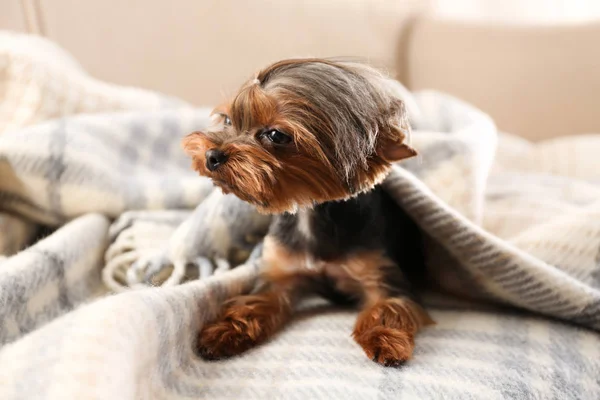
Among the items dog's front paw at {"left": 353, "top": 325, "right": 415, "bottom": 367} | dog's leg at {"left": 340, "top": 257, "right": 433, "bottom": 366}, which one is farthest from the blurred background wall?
dog's front paw at {"left": 353, "top": 325, "right": 415, "bottom": 367}

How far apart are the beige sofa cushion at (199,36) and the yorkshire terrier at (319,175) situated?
27.3 inches

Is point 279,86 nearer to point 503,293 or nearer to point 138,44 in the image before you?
point 503,293

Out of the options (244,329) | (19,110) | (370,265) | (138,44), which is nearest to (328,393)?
(244,329)

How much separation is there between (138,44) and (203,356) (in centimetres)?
111

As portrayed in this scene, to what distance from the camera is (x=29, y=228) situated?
113cm

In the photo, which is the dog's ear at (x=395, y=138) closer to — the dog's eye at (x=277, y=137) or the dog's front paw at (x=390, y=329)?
the dog's eye at (x=277, y=137)

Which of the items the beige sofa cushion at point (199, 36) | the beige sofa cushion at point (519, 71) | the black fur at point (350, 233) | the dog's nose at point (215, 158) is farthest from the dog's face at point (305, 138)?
the beige sofa cushion at point (519, 71)

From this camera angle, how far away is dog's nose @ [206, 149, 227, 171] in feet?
2.67

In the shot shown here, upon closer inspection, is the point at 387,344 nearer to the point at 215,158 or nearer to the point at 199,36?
the point at 215,158

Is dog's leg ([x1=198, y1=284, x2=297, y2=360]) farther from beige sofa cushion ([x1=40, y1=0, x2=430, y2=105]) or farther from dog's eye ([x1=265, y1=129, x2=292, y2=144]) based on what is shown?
beige sofa cushion ([x1=40, y1=0, x2=430, y2=105])

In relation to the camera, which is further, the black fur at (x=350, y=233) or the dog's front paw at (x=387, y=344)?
the black fur at (x=350, y=233)

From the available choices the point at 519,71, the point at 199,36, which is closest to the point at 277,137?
the point at 199,36

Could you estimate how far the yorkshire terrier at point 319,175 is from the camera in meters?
0.80

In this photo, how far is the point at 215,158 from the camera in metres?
0.82
